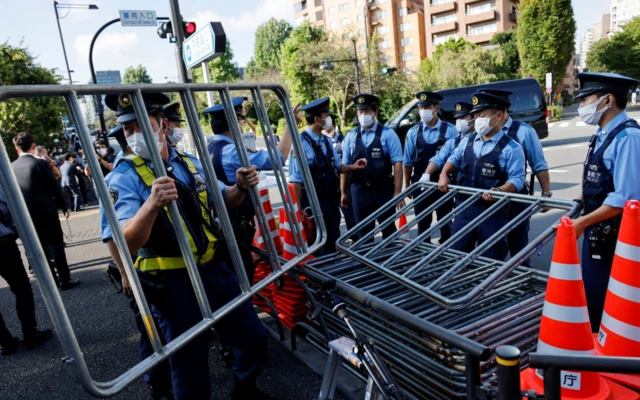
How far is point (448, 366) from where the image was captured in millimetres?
2010

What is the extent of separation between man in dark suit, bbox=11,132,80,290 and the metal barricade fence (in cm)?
403

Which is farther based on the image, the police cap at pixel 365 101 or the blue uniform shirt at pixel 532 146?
the police cap at pixel 365 101

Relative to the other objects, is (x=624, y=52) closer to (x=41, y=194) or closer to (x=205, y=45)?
(x=205, y=45)

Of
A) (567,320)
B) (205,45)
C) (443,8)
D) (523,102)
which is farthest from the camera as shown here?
(443,8)

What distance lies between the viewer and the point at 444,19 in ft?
177

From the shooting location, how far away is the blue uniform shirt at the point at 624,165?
2488 millimetres

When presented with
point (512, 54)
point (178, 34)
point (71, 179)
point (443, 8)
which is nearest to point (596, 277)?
point (178, 34)

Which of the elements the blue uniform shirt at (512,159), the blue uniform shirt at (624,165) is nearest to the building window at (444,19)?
the blue uniform shirt at (512,159)

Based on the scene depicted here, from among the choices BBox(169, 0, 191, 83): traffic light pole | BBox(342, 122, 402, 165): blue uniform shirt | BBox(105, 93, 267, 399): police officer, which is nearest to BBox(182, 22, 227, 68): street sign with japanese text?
BBox(169, 0, 191, 83): traffic light pole

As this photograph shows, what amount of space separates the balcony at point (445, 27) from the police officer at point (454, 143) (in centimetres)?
5292

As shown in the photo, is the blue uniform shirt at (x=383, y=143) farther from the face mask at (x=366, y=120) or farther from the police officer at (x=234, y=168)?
the police officer at (x=234, y=168)

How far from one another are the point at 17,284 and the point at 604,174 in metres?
4.92

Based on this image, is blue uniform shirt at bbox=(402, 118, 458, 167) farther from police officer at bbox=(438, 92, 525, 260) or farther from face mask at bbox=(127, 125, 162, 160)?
face mask at bbox=(127, 125, 162, 160)

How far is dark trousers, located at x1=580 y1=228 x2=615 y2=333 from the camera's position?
2678mm
